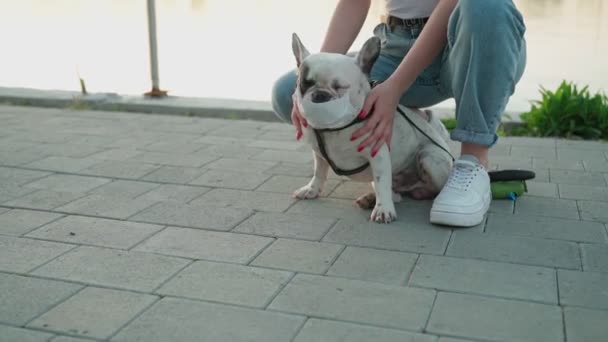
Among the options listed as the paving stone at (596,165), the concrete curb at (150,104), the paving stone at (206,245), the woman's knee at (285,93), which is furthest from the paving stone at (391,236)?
the concrete curb at (150,104)

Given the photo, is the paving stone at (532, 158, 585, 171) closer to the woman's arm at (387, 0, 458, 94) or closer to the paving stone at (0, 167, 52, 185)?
the woman's arm at (387, 0, 458, 94)

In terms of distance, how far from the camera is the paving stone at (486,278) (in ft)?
6.63

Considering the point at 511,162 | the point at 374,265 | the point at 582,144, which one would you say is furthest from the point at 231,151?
the point at 582,144

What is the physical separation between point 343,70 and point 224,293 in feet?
2.70

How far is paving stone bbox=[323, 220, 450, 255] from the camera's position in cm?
A: 238

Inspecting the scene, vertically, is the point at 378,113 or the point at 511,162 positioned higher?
the point at 378,113

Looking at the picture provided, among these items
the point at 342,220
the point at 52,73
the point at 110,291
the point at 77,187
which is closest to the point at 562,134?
the point at 342,220

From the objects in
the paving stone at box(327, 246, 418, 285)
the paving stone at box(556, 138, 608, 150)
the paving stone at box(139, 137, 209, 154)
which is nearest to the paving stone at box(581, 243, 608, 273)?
the paving stone at box(327, 246, 418, 285)

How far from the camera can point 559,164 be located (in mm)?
3486

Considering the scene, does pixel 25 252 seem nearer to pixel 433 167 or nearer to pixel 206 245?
pixel 206 245

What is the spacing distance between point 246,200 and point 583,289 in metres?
1.29

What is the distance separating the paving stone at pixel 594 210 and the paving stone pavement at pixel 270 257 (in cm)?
→ 1

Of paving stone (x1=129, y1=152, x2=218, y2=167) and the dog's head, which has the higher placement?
the dog's head

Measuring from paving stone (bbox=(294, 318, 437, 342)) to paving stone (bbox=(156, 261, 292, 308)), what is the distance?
0.19 m
